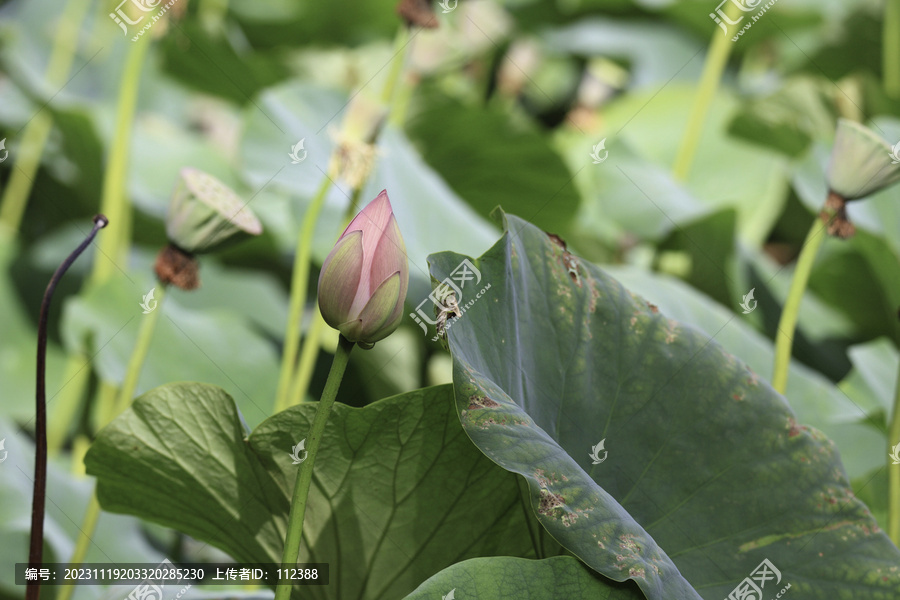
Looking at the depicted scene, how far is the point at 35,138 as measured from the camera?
4.76ft

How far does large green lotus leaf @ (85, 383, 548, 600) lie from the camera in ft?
1.70

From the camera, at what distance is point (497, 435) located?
440 mm

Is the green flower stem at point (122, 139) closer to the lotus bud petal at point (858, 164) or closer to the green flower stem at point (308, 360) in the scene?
the green flower stem at point (308, 360)

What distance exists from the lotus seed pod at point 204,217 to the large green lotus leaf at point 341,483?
0.13 m

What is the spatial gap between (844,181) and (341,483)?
49 centimetres

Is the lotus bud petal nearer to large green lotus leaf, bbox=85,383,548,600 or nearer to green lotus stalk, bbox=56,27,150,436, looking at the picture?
large green lotus leaf, bbox=85,383,548,600

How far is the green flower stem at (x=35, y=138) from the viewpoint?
4.66 ft

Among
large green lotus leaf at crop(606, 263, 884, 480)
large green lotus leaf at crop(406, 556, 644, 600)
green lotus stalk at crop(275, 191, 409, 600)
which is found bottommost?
large green lotus leaf at crop(606, 263, 884, 480)

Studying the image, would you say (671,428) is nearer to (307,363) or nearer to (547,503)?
(547,503)

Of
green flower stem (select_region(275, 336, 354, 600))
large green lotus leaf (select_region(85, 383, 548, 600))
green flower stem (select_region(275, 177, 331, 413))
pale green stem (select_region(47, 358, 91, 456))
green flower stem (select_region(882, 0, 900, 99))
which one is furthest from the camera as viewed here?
green flower stem (select_region(882, 0, 900, 99))

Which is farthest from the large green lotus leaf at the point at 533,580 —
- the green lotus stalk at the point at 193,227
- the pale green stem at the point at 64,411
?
the pale green stem at the point at 64,411

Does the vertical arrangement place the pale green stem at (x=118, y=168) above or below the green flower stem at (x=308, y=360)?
above

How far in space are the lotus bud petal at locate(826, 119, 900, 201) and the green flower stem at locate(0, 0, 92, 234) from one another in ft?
4.08

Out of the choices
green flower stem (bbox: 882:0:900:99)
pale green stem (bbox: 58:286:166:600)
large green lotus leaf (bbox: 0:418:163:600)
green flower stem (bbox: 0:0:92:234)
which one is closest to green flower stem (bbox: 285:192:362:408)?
pale green stem (bbox: 58:286:166:600)
